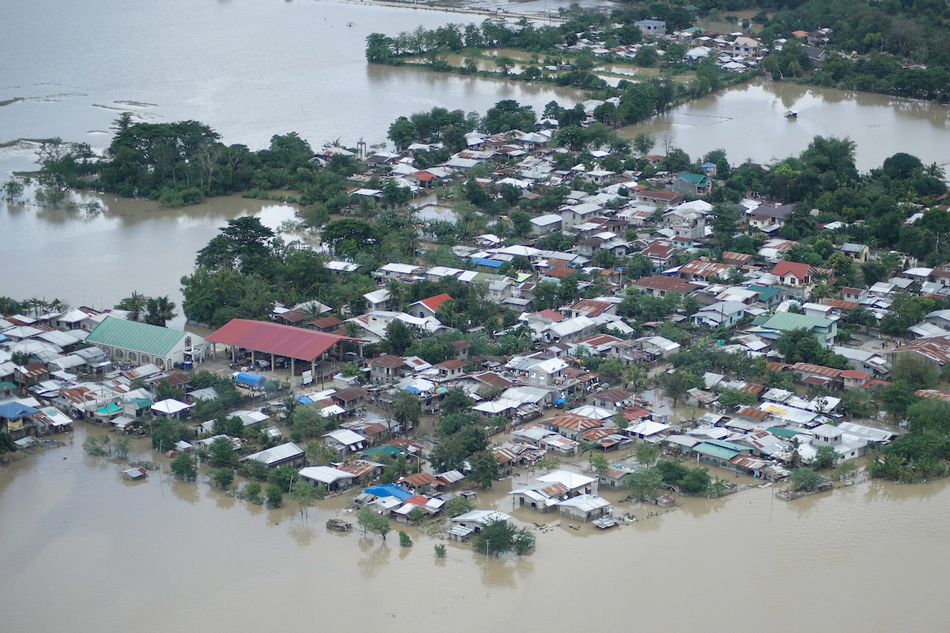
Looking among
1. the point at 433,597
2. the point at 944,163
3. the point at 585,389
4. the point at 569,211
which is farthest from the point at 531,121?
the point at 433,597

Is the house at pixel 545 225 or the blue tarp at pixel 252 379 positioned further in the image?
the house at pixel 545 225

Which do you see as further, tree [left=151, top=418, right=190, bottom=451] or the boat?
tree [left=151, top=418, right=190, bottom=451]

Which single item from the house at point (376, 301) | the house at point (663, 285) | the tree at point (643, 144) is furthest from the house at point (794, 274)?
the tree at point (643, 144)

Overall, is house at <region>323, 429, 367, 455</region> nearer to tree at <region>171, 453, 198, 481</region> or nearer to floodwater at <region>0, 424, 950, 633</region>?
floodwater at <region>0, 424, 950, 633</region>

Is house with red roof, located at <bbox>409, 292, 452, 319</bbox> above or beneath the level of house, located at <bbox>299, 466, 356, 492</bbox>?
above

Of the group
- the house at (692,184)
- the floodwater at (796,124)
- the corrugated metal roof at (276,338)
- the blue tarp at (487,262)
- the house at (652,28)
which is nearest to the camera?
the corrugated metal roof at (276,338)

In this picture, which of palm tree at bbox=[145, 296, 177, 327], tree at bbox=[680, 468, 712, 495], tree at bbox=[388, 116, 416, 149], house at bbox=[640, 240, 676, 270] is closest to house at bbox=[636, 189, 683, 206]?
house at bbox=[640, 240, 676, 270]

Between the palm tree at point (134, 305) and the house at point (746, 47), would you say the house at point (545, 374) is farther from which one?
the house at point (746, 47)
